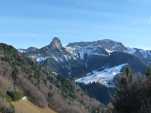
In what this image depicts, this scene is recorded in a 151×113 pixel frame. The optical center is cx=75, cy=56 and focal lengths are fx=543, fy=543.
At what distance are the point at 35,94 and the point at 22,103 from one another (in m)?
20.1

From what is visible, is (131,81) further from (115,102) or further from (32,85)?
(32,85)

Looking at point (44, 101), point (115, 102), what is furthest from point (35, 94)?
point (115, 102)

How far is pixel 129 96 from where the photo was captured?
40.5 m

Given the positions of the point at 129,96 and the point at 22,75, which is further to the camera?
the point at 22,75

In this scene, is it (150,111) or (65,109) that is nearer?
(150,111)

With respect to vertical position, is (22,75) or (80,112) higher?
(22,75)

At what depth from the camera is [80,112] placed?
7805 inches

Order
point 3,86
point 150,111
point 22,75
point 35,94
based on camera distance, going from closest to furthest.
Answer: point 150,111 → point 3,86 → point 35,94 → point 22,75

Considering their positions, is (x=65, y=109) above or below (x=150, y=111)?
below

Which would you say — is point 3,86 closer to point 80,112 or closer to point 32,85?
point 32,85

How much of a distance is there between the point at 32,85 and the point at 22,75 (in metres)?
6.78

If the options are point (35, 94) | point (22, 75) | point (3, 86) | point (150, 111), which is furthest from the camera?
point (22, 75)

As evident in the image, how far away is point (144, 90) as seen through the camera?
40.8 metres

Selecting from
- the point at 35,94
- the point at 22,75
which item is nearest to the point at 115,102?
the point at 35,94
